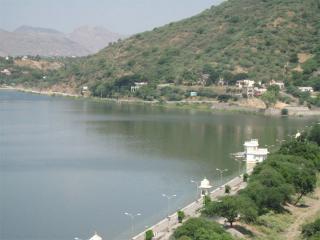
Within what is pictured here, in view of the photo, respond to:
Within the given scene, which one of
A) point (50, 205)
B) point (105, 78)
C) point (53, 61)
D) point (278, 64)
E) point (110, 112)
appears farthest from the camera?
point (53, 61)

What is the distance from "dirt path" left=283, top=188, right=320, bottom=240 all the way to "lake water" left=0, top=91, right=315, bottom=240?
15.2 ft

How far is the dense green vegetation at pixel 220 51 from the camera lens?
88.6m

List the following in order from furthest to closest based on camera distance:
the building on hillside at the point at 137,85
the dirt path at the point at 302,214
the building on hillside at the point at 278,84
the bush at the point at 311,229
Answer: the building on hillside at the point at 137,85
the building on hillside at the point at 278,84
the dirt path at the point at 302,214
the bush at the point at 311,229

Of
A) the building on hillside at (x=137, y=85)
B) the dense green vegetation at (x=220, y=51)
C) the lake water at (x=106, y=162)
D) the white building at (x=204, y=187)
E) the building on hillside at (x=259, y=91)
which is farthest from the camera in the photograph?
the building on hillside at (x=137, y=85)

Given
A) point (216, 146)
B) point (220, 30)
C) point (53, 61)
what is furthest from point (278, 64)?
point (53, 61)

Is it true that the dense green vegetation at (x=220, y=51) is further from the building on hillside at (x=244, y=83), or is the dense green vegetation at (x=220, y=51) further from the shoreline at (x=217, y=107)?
the shoreline at (x=217, y=107)

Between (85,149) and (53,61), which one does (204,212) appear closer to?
(85,149)

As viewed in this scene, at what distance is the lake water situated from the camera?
2752 centimetres

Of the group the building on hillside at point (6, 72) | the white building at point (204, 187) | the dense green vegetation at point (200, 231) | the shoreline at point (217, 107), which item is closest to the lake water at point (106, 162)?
the white building at point (204, 187)

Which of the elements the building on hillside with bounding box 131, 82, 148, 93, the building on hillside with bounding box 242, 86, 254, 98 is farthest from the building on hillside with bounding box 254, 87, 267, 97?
the building on hillside with bounding box 131, 82, 148, 93

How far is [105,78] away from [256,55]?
73.3ft

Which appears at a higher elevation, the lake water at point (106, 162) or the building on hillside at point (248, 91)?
the building on hillside at point (248, 91)

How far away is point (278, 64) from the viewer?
8912 centimetres

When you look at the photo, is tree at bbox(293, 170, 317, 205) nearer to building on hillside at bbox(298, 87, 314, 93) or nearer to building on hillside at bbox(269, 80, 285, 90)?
building on hillside at bbox(298, 87, 314, 93)
